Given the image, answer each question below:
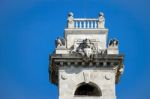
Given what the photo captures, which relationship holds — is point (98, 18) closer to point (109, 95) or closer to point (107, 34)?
point (107, 34)

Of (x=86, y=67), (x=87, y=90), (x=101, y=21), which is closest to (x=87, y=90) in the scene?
(x=87, y=90)

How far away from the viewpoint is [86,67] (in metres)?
94.2

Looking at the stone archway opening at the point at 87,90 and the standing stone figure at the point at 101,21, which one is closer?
the stone archway opening at the point at 87,90

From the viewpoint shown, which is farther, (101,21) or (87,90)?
(101,21)

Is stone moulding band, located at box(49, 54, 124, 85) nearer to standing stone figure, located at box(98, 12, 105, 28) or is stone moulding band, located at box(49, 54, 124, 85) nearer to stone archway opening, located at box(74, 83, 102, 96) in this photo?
stone archway opening, located at box(74, 83, 102, 96)

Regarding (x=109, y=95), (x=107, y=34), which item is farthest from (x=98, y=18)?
(x=109, y=95)

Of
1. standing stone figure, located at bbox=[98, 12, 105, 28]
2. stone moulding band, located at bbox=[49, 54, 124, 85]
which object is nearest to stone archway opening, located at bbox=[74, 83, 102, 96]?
stone moulding band, located at bbox=[49, 54, 124, 85]

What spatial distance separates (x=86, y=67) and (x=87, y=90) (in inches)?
86.4

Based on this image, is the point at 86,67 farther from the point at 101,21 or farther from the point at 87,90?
the point at 101,21

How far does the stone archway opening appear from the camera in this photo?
308 feet

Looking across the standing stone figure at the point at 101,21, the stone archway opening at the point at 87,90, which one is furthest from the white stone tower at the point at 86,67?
the standing stone figure at the point at 101,21

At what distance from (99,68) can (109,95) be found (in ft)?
8.80

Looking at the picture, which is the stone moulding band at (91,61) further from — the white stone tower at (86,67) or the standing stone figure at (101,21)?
the standing stone figure at (101,21)

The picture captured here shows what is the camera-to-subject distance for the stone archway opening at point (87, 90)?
93.9 meters
